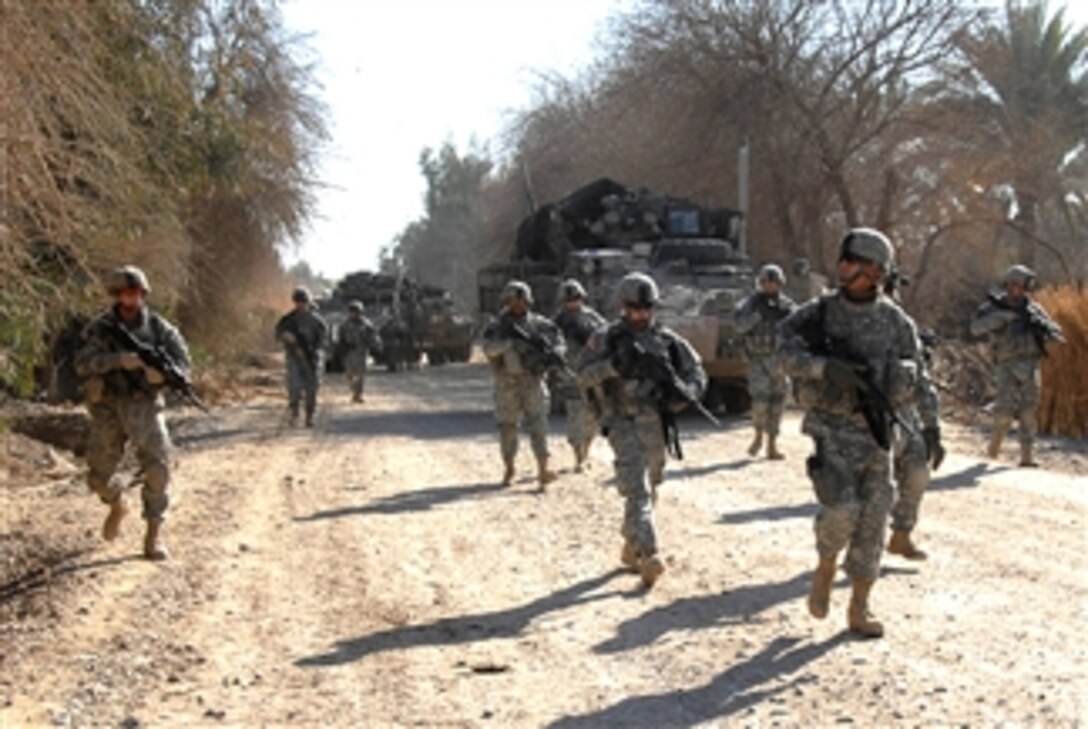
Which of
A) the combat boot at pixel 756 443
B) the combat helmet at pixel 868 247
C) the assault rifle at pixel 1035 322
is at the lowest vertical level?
the combat boot at pixel 756 443

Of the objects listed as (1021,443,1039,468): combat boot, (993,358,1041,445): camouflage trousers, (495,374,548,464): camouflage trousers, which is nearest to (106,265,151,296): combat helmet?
(495,374,548,464): camouflage trousers

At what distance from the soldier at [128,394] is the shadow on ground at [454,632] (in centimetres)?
266

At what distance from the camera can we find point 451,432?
57.7ft

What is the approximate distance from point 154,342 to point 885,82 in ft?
70.7

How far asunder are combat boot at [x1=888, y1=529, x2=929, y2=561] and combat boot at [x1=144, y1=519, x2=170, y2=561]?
14.4 ft

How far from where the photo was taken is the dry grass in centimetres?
1599

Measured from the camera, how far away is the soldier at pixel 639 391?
767cm

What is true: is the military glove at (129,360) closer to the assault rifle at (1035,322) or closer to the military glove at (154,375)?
the military glove at (154,375)

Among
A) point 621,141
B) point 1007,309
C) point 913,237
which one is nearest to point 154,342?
point 1007,309

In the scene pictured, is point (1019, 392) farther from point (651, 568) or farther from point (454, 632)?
point (454, 632)

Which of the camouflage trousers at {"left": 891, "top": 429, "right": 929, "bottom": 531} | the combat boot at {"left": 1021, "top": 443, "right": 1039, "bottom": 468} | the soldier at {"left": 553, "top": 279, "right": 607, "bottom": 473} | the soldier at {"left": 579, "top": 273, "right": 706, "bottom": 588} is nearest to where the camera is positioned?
the camouflage trousers at {"left": 891, "top": 429, "right": 929, "bottom": 531}

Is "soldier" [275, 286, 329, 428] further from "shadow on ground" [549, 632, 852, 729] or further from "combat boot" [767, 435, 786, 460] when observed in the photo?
"shadow on ground" [549, 632, 852, 729]

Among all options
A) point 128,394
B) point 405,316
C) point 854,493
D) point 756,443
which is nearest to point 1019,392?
point 756,443

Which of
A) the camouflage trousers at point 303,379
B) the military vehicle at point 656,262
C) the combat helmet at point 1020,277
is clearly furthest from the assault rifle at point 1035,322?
the camouflage trousers at point 303,379
